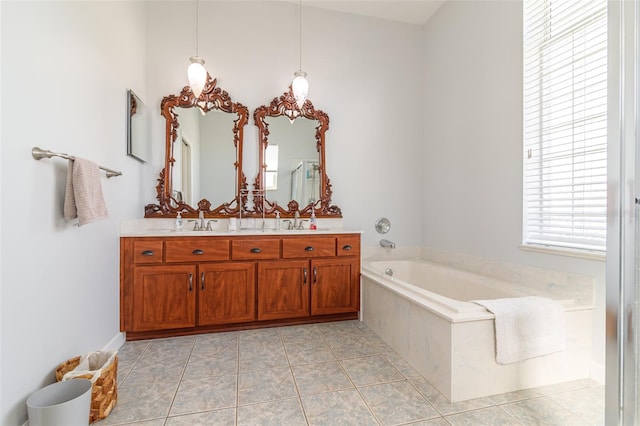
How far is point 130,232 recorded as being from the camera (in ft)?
7.79

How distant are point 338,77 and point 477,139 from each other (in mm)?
1505

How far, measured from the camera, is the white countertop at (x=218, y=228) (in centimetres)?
235

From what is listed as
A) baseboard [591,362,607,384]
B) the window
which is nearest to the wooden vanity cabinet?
the window

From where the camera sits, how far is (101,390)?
1.39 metres

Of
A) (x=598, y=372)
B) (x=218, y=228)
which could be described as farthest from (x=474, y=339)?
(x=218, y=228)

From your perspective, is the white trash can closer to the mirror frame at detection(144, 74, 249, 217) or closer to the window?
the mirror frame at detection(144, 74, 249, 217)

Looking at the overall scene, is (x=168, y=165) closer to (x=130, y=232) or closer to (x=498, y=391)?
(x=130, y=232)

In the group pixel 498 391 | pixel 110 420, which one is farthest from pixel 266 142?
pixel 498 391

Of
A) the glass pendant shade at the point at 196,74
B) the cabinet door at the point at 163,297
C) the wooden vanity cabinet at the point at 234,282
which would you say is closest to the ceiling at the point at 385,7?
the glass pendant shade at the point at 196,74

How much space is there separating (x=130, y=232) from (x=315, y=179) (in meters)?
1.68

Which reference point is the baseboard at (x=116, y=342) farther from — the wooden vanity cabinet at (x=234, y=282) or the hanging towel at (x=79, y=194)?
the hanging towel at (x=79, y=194)

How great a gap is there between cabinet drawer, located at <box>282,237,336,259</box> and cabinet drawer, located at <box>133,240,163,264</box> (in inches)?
37.2

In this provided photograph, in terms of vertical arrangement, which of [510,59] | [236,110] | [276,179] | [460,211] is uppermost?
[510,59]

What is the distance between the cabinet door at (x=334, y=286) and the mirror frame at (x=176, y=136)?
3.14 ft
